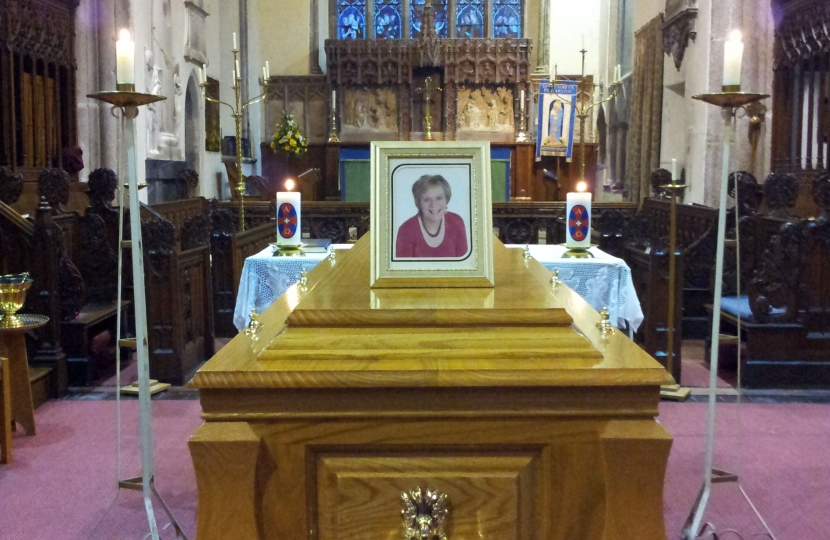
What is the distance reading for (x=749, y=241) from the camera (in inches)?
219

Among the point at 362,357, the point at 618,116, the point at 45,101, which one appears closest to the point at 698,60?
the point at 618,116

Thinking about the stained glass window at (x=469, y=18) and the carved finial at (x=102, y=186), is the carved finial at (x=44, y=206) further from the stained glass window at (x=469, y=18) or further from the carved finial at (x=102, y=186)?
the stained glass window at (x=469, y=18)

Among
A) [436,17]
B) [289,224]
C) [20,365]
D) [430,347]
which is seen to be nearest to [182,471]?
[20,365]

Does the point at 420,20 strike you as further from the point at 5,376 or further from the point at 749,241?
the point at 5,376

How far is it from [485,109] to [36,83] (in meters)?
7.98

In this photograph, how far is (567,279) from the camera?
381 centimetres

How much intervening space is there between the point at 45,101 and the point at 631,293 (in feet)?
20.4

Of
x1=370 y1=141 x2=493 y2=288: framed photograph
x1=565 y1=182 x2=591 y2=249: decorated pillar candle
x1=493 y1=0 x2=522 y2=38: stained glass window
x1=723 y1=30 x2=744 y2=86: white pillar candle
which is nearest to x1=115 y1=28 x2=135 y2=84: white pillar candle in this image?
x1=370 y1=141 x2=493 y2=288: framed photograph

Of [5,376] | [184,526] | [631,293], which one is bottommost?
[184,526]

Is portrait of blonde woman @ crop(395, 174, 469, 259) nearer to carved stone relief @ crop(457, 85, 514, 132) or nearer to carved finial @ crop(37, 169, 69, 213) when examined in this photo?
carved finial @ crop(37, 169, 69, 213)

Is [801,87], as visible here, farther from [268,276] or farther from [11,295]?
[11,295]

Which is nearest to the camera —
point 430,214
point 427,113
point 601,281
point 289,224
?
point 430,214

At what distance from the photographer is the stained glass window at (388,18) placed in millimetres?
14719

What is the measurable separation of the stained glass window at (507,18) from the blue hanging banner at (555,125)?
8.44 feet
